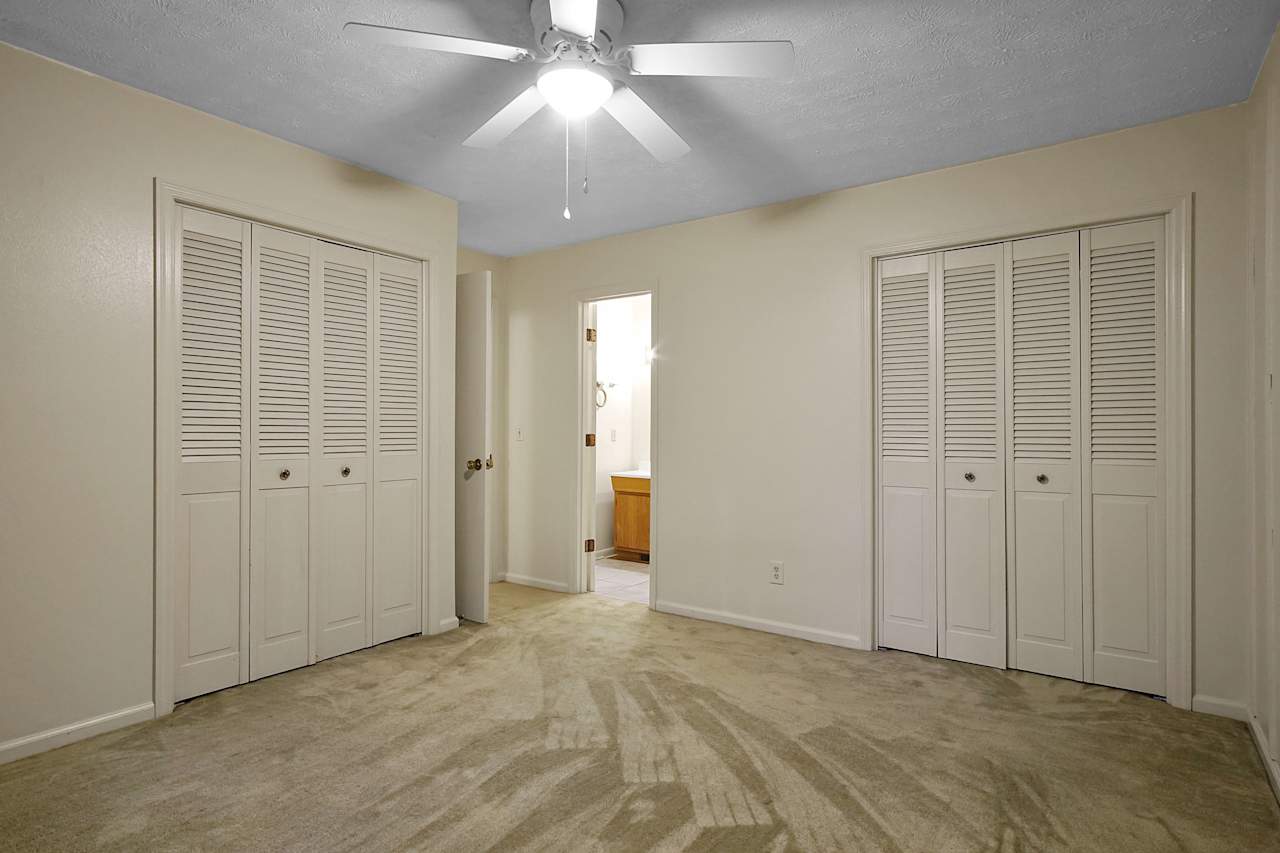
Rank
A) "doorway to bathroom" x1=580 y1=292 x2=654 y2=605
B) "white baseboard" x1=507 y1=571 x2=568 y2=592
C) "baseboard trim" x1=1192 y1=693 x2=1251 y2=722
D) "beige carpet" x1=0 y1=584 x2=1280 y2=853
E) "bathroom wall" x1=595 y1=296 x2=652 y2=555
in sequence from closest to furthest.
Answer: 1. "beige carpet" x1=0 y1=584 x2=1280 y2=853
2. "baseboard trim" x1=1192 y1=693 x2=1251 y2=722
3. "white baseboard" x1=507 y1=571 x2=568 y2=592
4. "doorway to bathroom" x1=580 y1=292 x2=654 y2=605
5. "bathroom wall" x1=595 y1=296 x2=652 y2=555

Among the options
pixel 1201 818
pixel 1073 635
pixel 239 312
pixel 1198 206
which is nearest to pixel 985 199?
pixel 1198 206

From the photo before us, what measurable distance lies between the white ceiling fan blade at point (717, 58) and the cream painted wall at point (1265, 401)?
172cm

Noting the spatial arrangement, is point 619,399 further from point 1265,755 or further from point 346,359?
point 1265,755

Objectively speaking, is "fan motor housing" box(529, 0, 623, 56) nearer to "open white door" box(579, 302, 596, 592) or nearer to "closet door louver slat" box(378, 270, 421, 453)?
"closet door louver slat" box(378, 270, 421, 453)

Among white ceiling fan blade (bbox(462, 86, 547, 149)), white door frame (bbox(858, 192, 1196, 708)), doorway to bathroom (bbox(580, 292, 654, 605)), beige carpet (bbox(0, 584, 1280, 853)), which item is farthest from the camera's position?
doorway to bathroom (bbox(580, 292, 654, 605))

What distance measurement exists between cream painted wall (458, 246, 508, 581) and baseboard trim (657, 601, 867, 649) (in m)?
1.48

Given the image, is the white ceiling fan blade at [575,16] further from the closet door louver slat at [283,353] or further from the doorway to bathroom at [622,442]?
the doorway to bathroom at [622,442]

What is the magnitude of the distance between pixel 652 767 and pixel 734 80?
2.44m

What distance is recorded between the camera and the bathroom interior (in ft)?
19.9

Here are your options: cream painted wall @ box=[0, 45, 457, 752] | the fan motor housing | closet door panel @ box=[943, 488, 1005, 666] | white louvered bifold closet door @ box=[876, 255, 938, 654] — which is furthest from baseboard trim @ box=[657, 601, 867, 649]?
the fan motor housing

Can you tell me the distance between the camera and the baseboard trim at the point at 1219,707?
266 centimetres

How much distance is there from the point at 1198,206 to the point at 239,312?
13.3 feet

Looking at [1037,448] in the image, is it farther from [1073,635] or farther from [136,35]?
[136,35]

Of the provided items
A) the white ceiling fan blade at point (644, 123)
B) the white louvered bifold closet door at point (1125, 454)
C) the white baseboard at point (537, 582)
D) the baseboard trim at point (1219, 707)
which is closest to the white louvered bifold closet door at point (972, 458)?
the white louvered bifold closet door at point (1125, 454)
